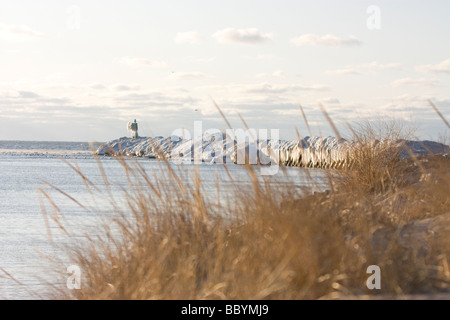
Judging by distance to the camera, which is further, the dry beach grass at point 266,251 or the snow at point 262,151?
the snow at point 262,151

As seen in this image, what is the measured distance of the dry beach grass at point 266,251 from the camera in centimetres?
308

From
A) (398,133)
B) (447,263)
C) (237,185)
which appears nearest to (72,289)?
(237,185)

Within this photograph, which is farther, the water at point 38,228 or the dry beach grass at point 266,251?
the water at point 38,228

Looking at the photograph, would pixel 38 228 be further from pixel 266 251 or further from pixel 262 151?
pixel 266 251

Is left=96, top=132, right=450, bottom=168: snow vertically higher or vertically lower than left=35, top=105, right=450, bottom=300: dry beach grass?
higher

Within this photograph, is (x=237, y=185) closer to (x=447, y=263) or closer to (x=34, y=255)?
(x=447, y=263)

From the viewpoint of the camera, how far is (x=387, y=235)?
3875 millimetres

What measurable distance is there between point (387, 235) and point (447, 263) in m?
0.52

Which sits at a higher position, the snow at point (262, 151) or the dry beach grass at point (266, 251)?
the snow at point (262, 151)

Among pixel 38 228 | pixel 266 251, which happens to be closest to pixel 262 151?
pixel 266 251

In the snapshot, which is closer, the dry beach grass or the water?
the dry beach grass

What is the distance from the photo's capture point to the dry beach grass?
121 inches

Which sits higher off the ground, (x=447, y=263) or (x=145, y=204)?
(x=145, y=204)

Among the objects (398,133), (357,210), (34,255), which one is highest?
(398,133)
